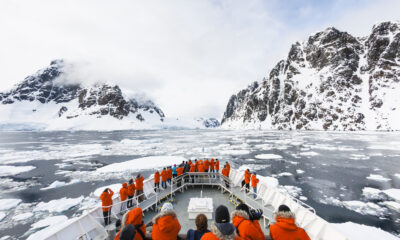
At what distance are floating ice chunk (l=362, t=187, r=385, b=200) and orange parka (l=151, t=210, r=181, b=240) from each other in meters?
17.3

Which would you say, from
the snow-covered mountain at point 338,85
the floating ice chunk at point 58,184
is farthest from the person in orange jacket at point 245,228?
the snow-covered mountain at point 338,85

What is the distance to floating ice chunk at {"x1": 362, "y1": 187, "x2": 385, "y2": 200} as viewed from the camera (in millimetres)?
13338

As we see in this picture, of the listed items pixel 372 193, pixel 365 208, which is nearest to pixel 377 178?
pixel 372 193

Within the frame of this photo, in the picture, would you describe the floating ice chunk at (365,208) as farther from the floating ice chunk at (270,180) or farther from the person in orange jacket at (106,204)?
the person in orange jacket at (106,204)

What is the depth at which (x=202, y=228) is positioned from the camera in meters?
2.96

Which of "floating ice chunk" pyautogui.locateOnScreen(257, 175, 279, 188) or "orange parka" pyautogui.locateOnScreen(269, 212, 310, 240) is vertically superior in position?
"orange parka" pyautogui.locateOnScreen(269, 212, 310, 240)

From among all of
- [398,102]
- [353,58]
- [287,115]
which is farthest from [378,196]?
[353,58]

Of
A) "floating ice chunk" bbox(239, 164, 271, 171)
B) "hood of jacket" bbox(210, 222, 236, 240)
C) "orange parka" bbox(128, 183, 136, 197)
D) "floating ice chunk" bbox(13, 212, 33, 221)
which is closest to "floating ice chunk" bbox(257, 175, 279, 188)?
"floating ice chunk" bbox(239, 164, 271, 171)

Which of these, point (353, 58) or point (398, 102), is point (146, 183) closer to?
point (398, 102)

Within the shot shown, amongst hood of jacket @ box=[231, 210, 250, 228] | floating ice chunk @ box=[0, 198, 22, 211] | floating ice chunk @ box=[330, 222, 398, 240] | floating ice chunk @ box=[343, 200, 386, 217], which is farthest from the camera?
floating ice chunk @ box=[0, 198, 22, 211]

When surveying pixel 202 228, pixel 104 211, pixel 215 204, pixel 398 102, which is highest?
pixel 398 102

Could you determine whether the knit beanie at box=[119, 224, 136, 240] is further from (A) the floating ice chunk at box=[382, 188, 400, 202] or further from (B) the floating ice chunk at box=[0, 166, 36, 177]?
(B) the floating ice chunk at box=[0, 166, 36, 177]

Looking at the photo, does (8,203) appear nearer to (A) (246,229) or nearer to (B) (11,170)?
(B) (11,170)

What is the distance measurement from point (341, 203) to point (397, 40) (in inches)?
5986
